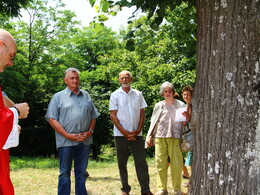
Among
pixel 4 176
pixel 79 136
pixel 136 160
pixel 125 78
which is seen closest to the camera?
pixel 4 176

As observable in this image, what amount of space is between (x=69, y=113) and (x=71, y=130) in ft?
0.89

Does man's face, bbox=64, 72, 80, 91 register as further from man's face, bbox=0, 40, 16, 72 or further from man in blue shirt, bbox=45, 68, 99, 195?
man's face, bbox=0, 40, 16, 72

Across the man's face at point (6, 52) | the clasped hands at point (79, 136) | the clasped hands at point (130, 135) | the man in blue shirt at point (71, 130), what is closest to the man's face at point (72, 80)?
the man in blue shirt at point (71, 130)

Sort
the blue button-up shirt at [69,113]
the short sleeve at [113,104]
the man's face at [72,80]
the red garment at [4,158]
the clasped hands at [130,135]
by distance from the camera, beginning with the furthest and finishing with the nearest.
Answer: the short sleeve at [113,104]
the clasped hands at [130,135]
the man's face at [72,80]
the blue button-up shirt at [69,113]
the red garment at [4,158]

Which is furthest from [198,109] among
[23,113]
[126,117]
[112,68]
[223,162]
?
[112,68]

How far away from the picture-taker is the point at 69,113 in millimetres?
5883

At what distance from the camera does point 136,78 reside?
21.1m

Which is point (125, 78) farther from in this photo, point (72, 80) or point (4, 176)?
point (4, 176)

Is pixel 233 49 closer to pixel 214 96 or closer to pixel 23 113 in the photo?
pixel 214 96

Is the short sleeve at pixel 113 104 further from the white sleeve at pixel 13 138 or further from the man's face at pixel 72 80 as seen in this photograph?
the white sleeve at pixel 13 138

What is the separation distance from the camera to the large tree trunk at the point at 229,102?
303 cm

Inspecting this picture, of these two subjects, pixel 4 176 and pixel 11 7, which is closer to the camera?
pixel 4 176

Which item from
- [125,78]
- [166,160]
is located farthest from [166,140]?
[125,78]

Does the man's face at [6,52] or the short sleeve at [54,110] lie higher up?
the man's face at [6,52]
